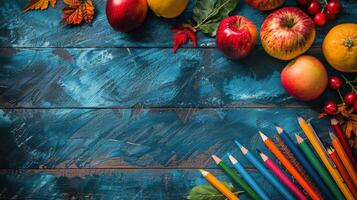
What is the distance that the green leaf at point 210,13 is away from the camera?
112cm

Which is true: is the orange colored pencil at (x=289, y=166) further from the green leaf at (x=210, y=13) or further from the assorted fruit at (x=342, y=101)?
the green leaf at (x=210, y=13)

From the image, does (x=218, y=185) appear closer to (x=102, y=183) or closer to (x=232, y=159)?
(x=232, y=159)

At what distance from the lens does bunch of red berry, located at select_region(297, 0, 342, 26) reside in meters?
1.10

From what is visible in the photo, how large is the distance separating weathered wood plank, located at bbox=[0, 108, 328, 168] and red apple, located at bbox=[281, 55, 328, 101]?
6cm

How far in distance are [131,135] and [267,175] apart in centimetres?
31

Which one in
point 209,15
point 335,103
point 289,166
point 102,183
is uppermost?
point 209,15

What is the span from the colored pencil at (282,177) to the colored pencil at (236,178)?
62 millimetres

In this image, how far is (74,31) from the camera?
1161 mm

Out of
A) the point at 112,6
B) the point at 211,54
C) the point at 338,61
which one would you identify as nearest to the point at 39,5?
the point at 112,6

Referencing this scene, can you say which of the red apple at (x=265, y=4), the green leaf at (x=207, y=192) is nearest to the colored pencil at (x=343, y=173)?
the green leaf at (x=207, y=192)

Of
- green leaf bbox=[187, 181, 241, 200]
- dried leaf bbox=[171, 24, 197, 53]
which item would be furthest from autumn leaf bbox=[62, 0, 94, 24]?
green leaf bbox=[187, 181, 241, 200]

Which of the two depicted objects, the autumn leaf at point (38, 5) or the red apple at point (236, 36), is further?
the autumn leaf at point (38, 5)

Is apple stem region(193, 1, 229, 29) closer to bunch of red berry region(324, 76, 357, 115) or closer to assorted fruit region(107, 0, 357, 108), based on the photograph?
assorted fruit region(107, 0, 357, 108)

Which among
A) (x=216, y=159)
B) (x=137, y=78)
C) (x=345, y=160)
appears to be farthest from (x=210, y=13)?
(x=345, y=160)
